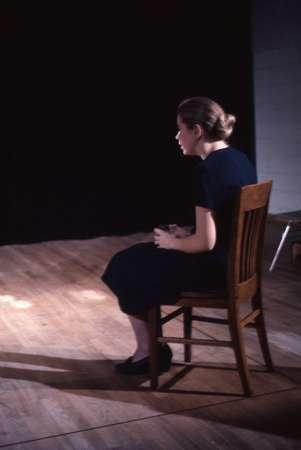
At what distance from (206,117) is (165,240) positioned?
1.65ft

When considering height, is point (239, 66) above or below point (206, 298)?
above

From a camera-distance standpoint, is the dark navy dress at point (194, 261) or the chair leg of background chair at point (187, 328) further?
the chair leg of background chair at point (187, 328)

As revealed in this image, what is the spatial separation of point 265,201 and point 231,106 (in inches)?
178

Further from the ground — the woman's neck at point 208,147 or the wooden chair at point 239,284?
the woman's neck at point 208,147

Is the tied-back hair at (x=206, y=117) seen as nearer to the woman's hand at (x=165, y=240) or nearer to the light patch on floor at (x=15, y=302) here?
the woman's hand at (x=165, y=240)

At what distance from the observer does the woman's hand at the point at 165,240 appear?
2629 millimetres

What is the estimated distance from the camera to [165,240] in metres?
2.65

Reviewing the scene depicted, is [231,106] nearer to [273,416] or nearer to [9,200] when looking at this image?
[9,200]

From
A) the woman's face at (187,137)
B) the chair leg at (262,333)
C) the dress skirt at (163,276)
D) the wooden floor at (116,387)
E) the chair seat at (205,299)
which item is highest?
the woman's face at (187,137)

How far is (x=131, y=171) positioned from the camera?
21.8 ft

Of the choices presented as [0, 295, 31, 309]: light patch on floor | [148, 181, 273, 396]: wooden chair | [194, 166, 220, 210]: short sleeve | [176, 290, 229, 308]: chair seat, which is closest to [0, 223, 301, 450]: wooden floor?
[0, 295, 31, 309]: light patch on floor

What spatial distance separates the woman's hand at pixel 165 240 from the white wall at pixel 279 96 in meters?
4.29

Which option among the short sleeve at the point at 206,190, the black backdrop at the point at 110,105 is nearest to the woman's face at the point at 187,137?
the short sleeve at the point at 206,190

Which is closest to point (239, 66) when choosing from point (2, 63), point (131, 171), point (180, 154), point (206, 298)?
point (180, 154)
